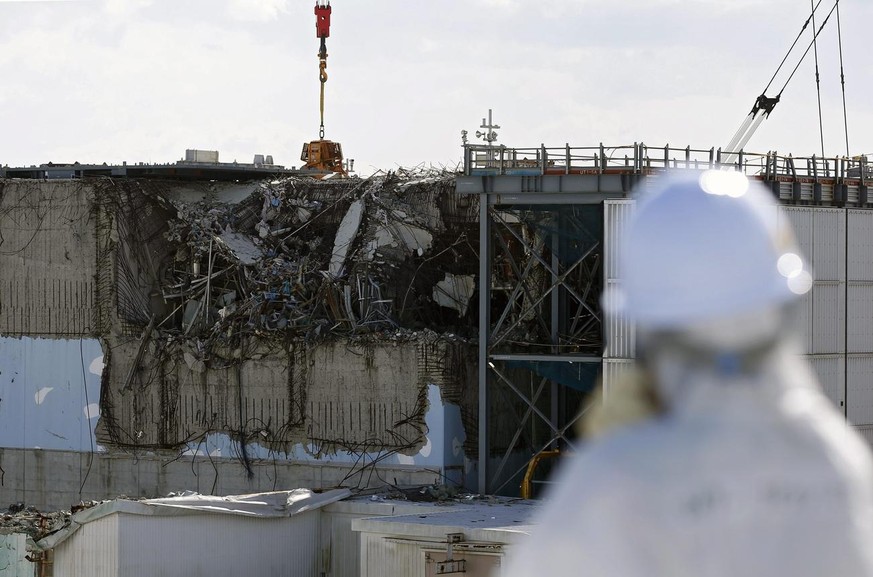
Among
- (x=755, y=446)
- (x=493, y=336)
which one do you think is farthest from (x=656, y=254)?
(x=493, y=336)

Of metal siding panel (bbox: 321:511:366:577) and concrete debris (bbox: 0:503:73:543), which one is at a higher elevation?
concrete debris (bbox: 0:503:73:543)

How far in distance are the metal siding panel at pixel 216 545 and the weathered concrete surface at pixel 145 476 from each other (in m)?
5.13

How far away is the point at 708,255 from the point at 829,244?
3493 cm

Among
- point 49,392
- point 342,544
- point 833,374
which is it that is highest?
point 833,374

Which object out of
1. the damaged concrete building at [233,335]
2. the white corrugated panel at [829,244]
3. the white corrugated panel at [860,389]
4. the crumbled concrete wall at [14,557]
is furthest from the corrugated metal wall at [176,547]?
the white corrugated panel at [829,244]

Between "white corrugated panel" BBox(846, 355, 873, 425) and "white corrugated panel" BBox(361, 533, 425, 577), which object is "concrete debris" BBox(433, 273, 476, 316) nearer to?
"white corrugated panel" BBox(846, 355, 873, 425)

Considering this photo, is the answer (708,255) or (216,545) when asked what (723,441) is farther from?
(216,545)

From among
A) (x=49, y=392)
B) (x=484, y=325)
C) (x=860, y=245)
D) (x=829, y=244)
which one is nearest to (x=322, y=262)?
(x=484, y=325)

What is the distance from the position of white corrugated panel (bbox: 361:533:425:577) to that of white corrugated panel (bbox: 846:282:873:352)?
42.9 feet

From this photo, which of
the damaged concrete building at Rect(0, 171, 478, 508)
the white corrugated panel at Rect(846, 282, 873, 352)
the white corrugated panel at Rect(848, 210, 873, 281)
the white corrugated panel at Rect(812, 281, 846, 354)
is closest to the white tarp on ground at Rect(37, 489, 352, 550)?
the damaged concrete building at Rect(0, 171, 478, 508)

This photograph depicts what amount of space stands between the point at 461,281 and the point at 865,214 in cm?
1048

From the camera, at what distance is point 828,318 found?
36062 millimetres

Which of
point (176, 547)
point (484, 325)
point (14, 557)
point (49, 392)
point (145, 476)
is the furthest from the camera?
point (49, 392)

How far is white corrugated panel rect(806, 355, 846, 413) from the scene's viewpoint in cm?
3566
